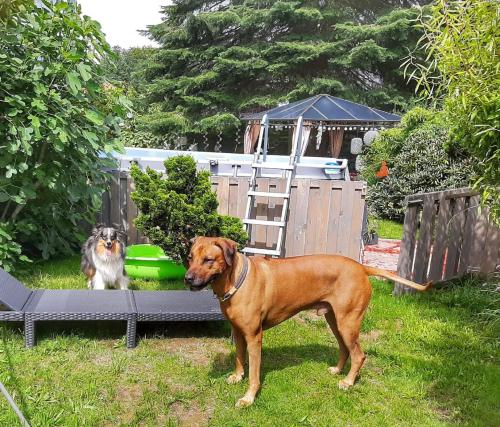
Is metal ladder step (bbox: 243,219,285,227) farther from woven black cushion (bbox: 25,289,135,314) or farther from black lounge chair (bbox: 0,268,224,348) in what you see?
woven black cushion (bbox: 25,289,135,314)

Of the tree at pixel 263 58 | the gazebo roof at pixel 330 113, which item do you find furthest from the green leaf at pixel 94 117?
the tree at pixel 263 58

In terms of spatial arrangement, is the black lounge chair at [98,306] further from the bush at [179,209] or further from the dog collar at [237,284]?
the dog collar at [237,284]

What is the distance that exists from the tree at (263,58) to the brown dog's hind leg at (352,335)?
1832cm

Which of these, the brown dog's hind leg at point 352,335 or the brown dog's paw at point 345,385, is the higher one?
the brown dog's hind leg at point 352,335

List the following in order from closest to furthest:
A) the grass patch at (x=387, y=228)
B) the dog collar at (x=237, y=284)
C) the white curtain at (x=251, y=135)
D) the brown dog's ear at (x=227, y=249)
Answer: the brown dog's ear at (x=227, y=249)
the dog collar at (x=237, y=284)
the grass patch at (x=387, y=228)
the white curtain at (x=251, y=135)

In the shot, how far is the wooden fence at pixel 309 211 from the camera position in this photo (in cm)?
664

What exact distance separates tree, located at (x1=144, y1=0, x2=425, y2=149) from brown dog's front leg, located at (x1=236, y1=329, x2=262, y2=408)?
732 inches

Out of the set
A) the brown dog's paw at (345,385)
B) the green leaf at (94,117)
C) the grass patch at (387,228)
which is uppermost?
the green leaf at (94,117)

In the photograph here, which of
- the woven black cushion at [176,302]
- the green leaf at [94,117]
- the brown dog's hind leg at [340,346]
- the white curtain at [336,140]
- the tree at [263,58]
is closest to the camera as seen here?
the brown dog's hind leg at [340,346]

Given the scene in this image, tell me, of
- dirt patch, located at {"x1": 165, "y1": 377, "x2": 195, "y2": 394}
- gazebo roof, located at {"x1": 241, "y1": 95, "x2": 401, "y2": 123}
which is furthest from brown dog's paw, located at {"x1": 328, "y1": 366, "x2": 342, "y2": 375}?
gazebo roof, located at {"x1": 241, "y1": 95, "x2": 401, "y2": 123}

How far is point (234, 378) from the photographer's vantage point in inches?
141

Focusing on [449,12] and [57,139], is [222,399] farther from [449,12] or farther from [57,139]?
[57,139]

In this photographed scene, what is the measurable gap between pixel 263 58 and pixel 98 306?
64.3 feet

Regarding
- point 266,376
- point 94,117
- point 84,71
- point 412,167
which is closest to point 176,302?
point 266,376
